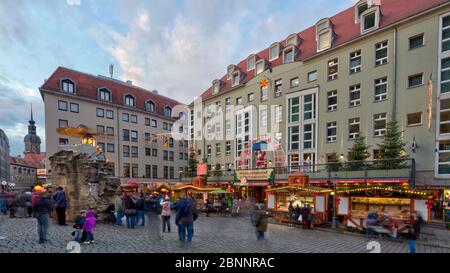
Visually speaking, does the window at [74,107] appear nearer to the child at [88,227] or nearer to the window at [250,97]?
the window at [250,97]

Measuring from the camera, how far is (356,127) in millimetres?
26062

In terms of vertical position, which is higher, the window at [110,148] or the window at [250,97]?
the window at [250,97]

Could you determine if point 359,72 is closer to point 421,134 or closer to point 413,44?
point 413,44

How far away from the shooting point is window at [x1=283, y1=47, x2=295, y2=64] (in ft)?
107

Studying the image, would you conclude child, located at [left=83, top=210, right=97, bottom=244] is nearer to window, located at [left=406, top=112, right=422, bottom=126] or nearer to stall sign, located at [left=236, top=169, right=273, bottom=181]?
stall sign, located at [left=236, top=169, right=273, bottom=181]

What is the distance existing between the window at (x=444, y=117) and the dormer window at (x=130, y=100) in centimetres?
4761

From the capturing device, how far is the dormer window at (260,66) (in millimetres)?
36438

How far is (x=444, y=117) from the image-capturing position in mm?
20672

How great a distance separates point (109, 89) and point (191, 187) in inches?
1269

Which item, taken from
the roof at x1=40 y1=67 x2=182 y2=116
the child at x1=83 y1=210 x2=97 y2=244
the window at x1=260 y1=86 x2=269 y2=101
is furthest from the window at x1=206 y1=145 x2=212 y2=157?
the child at x1=83 y1=210 x2=97 y2=244

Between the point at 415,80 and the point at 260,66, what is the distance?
19.6 metres

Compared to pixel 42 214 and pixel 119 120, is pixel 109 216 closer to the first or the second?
pixel 42 214

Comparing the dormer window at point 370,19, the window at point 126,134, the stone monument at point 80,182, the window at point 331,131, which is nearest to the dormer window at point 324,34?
the dormer window at point 370,19

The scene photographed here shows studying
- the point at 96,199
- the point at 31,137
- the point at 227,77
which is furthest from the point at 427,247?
the point at 31,137
